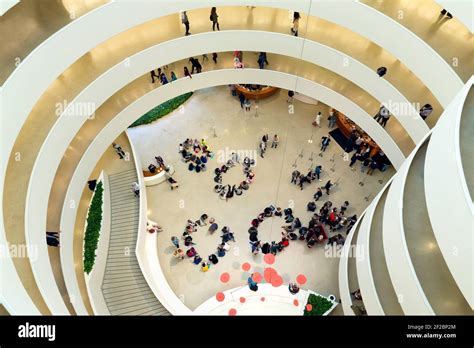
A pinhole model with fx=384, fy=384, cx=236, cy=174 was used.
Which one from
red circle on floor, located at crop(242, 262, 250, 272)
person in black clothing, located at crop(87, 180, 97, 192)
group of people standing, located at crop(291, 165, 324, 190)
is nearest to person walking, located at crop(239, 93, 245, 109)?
group of people standing, located at crop(291, 165, 324, 190)

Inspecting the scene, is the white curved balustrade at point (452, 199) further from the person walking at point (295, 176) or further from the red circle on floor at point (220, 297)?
the person walking at point (295, 176)

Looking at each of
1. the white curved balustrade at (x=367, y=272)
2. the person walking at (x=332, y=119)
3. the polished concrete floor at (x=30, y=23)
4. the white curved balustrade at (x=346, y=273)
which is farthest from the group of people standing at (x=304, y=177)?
the polished concrete floor at (x=30, y=23)

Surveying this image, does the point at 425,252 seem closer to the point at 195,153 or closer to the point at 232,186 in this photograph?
the point at 232,186

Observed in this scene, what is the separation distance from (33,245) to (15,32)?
6.80m

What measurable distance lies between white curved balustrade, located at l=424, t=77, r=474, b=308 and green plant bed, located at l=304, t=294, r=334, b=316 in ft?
27.4

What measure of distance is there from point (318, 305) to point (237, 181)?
283 inches

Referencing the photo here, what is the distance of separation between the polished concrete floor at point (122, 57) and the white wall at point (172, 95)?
6.24ft

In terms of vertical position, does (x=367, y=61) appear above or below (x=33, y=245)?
above

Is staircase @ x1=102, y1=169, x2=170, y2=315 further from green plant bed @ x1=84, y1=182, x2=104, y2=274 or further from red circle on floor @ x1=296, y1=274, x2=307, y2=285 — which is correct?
red circle on floor @ x1=296, y1=274, x2=307, y2=285

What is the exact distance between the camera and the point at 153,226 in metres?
18.2

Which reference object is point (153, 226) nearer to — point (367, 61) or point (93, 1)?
point (93, 1)

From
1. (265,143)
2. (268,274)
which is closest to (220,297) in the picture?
(268,274)

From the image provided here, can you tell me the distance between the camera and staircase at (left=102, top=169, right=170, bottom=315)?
51.7 feet
